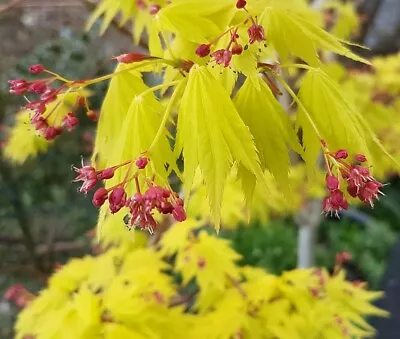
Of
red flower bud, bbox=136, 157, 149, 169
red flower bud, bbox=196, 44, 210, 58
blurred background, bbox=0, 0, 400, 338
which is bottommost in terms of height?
blurred background, bbox=0, 0, 400, 338

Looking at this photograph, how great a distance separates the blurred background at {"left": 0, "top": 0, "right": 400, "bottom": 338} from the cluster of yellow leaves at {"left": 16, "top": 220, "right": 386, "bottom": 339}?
1018 mm

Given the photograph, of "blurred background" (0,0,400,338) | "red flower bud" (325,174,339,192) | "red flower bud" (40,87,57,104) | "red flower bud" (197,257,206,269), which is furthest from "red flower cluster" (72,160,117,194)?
"blurred background" (0,0,400,338)

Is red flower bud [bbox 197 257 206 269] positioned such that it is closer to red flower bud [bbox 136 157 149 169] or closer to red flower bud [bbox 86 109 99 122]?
red flower bud [bbox 86 109 99 122]

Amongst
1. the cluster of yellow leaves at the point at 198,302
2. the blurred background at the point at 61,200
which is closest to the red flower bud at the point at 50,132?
the cluster of yellow leaves at the point at 198,302

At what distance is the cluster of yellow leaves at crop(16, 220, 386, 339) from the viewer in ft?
3.14

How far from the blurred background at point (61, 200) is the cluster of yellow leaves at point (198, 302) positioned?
102cm

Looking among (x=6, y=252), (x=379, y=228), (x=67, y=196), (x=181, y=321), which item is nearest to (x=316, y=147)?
(x=181, y=321)

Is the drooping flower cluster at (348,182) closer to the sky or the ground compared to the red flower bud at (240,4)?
closer to the ground

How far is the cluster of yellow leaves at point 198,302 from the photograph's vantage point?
0.96m

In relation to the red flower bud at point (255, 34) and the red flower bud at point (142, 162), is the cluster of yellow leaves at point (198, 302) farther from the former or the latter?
the red flower bud at point (255, 34)

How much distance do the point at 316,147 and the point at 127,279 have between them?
0.58 m

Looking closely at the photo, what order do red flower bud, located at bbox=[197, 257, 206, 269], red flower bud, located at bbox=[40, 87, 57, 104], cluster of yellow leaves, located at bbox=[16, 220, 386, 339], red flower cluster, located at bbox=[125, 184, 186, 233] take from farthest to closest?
red flower bud, located at bbox=[197, 257, 206, 269] → cluster of yellow leaves, located at bbox=[16, 220, 386, 339] → red flower bud, located at bbox=[40, 87, 57, 104] → red flower cluster, located at bbox=[125, 184, 186, 233]

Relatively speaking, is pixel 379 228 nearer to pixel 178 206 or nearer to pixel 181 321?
pixel 181 321

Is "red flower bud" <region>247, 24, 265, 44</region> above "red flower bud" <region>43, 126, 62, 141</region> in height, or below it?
above
